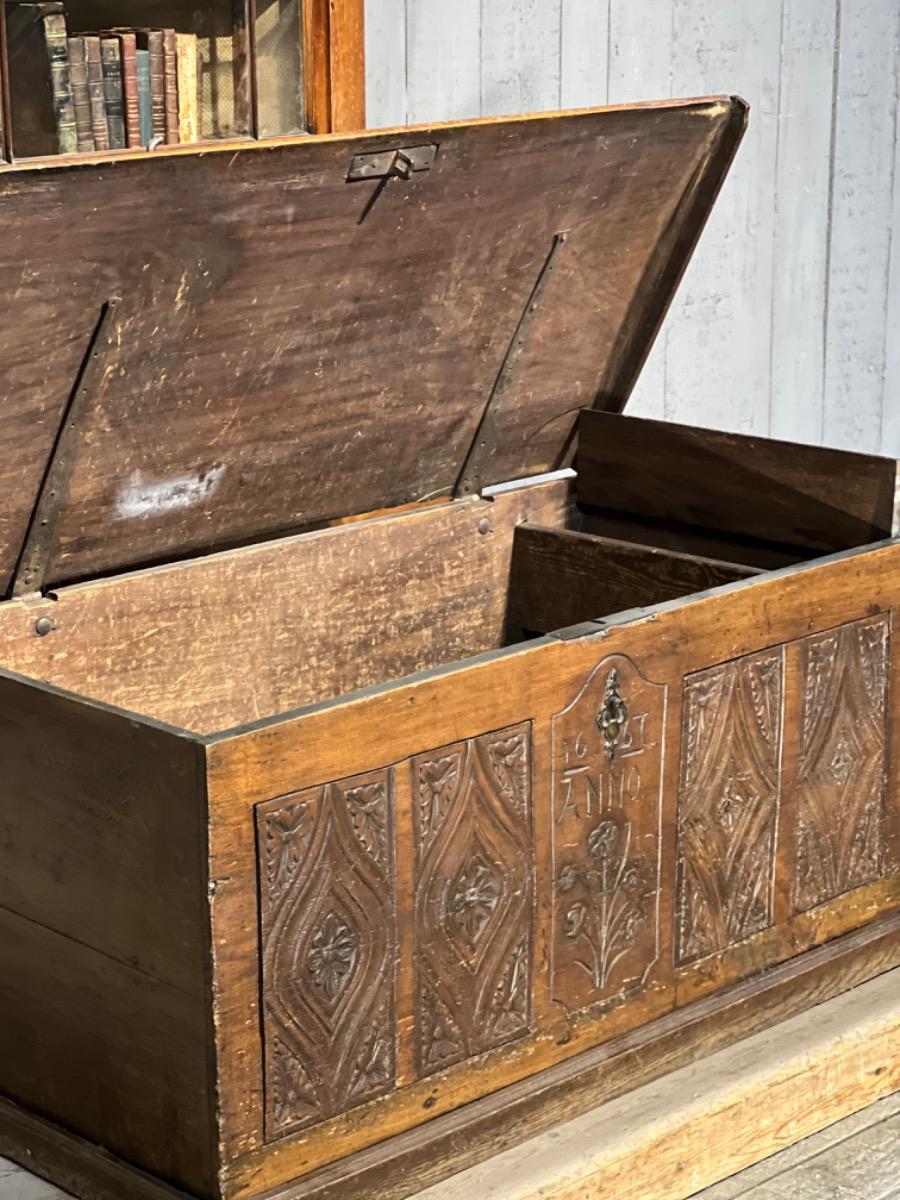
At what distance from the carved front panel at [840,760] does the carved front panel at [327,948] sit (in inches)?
28.1

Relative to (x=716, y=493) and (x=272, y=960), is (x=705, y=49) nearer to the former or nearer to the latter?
(x=716, y=493)

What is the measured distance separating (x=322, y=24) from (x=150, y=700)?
1.28 m

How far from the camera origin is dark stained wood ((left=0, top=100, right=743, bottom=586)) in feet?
7.27

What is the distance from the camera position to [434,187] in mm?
2492

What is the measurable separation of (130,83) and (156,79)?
0.05 m

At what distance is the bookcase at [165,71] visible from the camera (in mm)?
2719

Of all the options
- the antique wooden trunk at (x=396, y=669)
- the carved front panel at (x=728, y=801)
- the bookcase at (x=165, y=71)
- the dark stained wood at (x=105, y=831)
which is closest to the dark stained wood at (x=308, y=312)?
the antique wooden trunk at (x=396, y=669)

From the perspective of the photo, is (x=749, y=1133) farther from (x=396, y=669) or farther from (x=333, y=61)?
(x=333, y=61)

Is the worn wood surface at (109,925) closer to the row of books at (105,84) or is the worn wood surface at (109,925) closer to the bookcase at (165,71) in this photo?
the bookcase at (165,71)

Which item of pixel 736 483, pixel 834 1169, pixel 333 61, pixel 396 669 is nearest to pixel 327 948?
pixel 834 1169

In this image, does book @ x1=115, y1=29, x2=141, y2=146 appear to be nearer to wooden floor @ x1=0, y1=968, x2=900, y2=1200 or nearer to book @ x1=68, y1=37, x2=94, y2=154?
book @ x1=68, y1=37, x2=94, y2=154

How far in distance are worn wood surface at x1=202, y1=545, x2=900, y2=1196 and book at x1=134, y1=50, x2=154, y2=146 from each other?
118 cm

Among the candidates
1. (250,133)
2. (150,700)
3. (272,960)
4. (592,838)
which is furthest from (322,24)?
(272,960)

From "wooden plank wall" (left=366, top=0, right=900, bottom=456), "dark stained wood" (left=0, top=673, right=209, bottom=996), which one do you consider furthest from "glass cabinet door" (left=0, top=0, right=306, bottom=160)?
"dark stained wood" (left=0, top=673, right=209, bottom=996)
